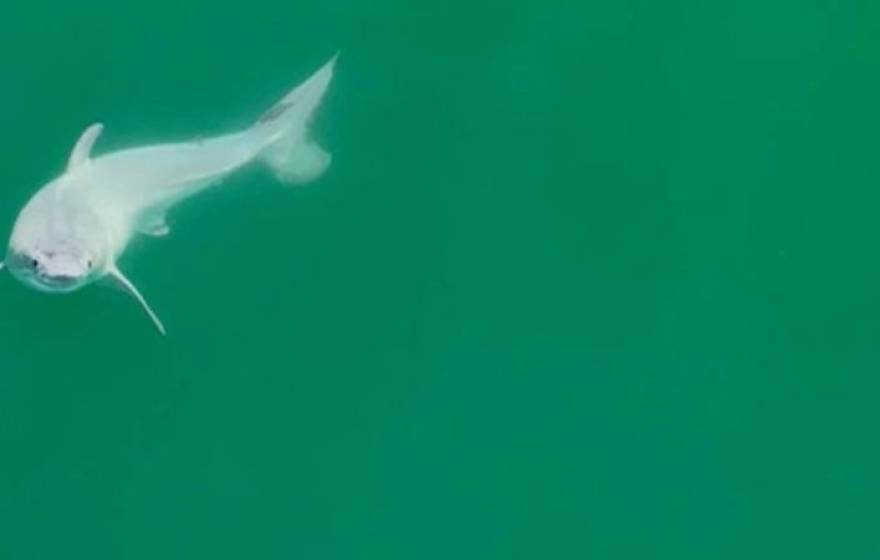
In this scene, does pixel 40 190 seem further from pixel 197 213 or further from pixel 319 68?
pixel 319 68

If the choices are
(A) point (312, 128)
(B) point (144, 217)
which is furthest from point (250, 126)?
(B) point (144, 217)

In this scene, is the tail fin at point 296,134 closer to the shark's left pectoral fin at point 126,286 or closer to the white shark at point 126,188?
the white shark at point 126,188

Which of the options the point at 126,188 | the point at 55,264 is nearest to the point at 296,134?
the point at 126,188

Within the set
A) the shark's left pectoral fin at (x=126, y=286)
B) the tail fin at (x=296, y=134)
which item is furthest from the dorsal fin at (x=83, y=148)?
the tail fin at (x=296, y=134)

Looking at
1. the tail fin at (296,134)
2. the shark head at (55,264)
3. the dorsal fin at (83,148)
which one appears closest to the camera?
the shark head at (55,264)

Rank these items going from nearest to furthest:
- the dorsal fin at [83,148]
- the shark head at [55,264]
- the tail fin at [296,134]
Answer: the shark head at [55,264]
the dorsal fin at [83,148]
the tail fin at [296,134]

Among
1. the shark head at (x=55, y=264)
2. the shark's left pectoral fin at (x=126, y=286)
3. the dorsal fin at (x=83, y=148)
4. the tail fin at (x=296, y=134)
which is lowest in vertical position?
the shark head at (x=55, y=264)

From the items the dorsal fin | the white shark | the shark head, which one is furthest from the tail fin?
the shark head

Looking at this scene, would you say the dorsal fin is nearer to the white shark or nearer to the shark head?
the white shark

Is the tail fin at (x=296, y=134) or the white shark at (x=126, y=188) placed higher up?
the tail fin at (x=296, y=134)
